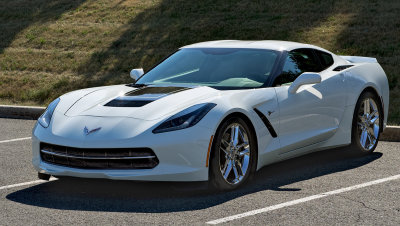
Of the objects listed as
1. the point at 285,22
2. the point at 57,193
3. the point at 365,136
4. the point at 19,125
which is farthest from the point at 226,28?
the point at 57,193

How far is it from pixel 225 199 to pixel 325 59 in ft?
9.34

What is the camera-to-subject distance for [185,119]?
6.40 m

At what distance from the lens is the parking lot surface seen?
Answer: 18.9 feet

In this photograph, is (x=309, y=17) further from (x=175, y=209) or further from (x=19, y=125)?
(x=175, y=209)

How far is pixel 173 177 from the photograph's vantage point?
630cm

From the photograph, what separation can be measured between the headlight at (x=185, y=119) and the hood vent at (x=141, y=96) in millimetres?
455

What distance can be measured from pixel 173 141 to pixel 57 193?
1314 mm

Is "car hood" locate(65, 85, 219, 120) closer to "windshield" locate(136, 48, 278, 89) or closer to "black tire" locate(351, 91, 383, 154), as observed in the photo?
"windshield" locate(136, 48, 278, 89)

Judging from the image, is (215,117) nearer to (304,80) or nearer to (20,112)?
(304,80)

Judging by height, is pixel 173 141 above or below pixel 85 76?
above

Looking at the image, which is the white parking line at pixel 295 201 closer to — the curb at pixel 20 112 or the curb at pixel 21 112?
the curb at pixel 21 112

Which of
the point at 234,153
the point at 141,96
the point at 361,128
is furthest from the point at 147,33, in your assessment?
the point at 234,153

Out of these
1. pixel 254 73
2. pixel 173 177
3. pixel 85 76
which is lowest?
pixel 85 76

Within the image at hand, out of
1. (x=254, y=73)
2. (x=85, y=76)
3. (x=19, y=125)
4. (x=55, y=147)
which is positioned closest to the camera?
(x=55, y=147)
